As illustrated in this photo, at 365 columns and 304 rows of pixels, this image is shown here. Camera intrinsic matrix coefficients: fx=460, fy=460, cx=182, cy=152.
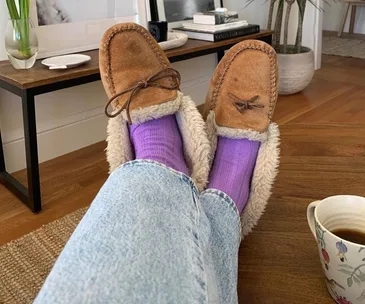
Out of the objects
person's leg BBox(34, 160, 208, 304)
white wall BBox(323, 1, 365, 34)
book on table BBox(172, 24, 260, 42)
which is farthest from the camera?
white wall BBox(323, 1, 365, 34)

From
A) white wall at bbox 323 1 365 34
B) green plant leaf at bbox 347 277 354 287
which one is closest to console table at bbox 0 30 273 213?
green plant leaf at bbox 347 277 354 287

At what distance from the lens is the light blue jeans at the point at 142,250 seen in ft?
1.37

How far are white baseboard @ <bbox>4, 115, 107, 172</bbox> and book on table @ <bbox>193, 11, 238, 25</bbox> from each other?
18.2 inches

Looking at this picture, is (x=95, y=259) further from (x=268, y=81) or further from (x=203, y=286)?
(x=268, y=81)

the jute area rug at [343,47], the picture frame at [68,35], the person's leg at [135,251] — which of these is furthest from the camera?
the jute area rug at [343,47]

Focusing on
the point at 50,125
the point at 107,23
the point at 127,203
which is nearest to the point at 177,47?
the point at 107,23

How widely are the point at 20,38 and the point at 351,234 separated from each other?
2.71ft

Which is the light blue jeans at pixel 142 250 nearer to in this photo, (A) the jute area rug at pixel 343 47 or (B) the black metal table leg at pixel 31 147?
→ (B) the black metal table leg at pixel 31 147

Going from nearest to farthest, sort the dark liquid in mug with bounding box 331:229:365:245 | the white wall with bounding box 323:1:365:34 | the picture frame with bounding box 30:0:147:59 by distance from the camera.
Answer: the dark liquid in mug with bounding box 331:229:365:245 → the picture frame with bounding box 30:0:147:59 → the white wall with bounding box 323:1:365:34

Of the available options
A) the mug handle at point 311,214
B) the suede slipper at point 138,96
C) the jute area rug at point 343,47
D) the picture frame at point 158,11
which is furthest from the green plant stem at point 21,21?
the jute area rug at point 343,47

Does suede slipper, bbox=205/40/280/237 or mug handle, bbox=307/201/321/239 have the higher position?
suede slipper, bbox=205/40/280/237

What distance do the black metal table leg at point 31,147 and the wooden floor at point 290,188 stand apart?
0.04 m

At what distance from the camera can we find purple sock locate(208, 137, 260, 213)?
829mm

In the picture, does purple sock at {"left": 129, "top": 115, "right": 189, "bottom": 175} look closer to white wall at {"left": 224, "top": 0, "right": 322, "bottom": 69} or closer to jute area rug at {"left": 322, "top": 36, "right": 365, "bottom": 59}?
white wall at {"left": 224, "top": 0, "right": 322, "bottom": 69}
